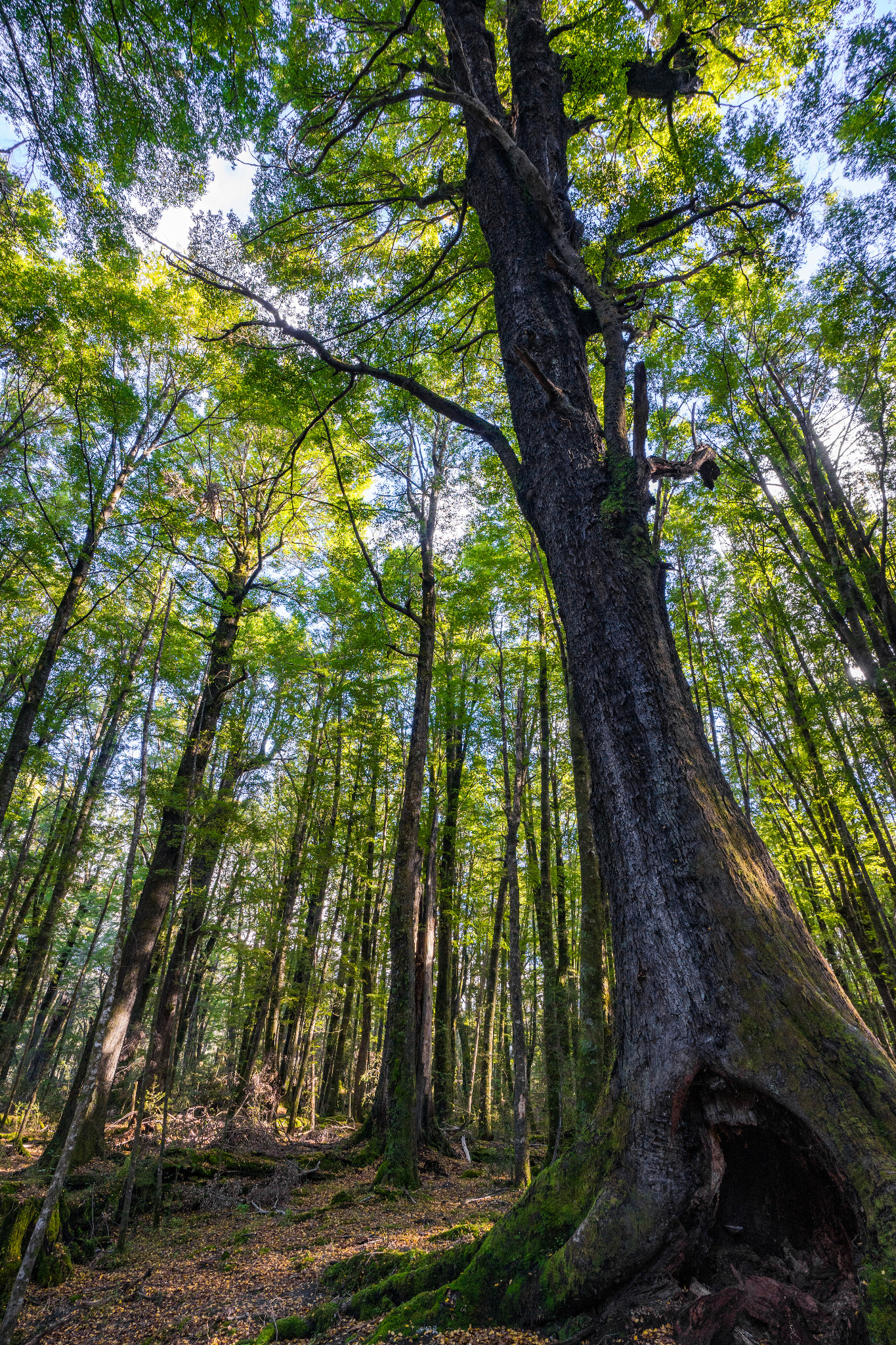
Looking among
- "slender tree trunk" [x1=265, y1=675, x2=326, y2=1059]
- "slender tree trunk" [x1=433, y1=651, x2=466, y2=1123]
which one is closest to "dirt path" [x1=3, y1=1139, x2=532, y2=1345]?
"slender tree trunk" [x1=265, y1=675, x2=326, y2=1059]

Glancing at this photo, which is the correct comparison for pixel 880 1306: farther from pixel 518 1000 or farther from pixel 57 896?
pixel 57 896

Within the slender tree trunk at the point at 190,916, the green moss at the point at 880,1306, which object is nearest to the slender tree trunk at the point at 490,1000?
the slender tree trunk at the point at 190,916

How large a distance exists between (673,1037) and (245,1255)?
222 inches

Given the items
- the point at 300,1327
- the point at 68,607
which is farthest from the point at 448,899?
the point at 300,1327

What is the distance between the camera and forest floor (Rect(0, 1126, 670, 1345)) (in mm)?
3566

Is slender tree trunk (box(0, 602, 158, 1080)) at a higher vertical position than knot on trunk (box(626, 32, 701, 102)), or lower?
lower

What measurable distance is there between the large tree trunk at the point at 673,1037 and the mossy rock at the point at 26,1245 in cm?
449

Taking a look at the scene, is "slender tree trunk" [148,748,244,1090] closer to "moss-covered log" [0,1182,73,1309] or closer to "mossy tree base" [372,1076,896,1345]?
"moss-covered log" [0,1182,73,1309]

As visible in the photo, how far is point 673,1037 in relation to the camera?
212 cm

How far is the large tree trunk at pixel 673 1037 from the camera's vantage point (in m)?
1.87

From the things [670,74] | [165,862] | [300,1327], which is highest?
[670,74]

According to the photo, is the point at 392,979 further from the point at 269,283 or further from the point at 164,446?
the point at 164,446

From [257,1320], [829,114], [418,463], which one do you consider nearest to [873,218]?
[829,114]

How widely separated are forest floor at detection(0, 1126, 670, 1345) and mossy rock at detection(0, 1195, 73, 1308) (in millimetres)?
141
